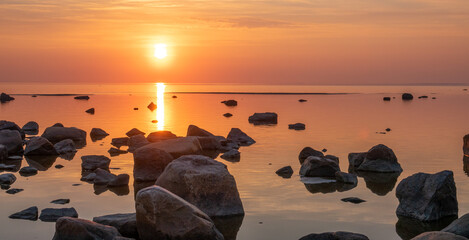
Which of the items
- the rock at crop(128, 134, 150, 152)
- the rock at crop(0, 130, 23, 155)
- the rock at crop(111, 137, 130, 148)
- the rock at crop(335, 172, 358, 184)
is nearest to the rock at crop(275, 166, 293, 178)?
the rock at crop(335, 172, 358, 184)

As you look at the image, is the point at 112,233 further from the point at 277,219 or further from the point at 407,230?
the point at 407,230

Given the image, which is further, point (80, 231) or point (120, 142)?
point (120, 142)

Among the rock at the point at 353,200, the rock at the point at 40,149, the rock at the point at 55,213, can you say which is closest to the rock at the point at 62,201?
the rock at the point at 55,213

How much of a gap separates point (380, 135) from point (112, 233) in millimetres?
28158

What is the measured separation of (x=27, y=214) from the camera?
47.1 feet

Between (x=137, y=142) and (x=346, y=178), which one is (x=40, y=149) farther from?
(x=346, y=178)

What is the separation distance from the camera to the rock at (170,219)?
11867mm

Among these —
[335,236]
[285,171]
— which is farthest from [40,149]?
[335,236]

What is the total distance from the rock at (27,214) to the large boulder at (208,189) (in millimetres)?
3486

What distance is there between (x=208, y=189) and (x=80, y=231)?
4196mm

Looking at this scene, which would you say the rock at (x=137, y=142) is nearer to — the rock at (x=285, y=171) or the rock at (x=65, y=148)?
the rock at (x=65, y=148)

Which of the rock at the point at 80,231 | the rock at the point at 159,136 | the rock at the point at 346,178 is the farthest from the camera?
the rock at the point at 159,136

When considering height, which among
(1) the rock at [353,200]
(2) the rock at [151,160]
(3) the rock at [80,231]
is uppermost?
(2) the rock at [151,160]

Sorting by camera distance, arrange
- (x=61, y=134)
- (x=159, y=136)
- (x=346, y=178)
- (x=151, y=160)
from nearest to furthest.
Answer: (x=346, y=178), (x=151, y=160), (x=159, y=136), (x=61, y=134)
